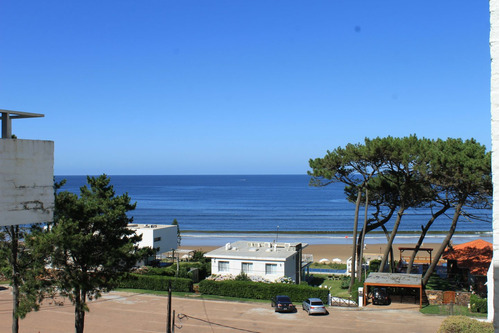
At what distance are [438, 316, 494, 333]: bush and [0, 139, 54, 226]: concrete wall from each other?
13.3 m

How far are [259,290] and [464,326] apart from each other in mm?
19172

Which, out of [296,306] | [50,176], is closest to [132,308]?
[296,306]

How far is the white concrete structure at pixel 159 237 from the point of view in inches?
2050

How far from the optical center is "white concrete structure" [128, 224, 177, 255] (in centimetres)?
5206

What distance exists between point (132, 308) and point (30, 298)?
13253 mm

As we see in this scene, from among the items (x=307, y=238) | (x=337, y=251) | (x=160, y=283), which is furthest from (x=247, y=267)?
(x=307, y=238)

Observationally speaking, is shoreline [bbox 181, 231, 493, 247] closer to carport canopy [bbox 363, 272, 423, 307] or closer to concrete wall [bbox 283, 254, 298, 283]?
concrete wall [bbox 283, 254, 298, 283]

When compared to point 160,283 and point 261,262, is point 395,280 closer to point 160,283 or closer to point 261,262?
point 261,262

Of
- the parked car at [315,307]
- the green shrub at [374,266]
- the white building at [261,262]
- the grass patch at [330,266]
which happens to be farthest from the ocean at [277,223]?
the parked car at [315,307]

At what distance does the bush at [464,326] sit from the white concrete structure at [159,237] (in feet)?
125

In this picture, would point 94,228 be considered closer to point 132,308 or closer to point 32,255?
point 32,255

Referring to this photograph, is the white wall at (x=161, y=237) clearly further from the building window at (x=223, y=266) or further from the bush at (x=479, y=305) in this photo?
the bush at (x=479, y=305)

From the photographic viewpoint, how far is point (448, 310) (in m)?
29.5

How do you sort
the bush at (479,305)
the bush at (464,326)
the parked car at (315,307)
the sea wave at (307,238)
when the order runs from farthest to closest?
1. the sea wave at (307,238)
2. the parked car at (315,307)
3. the bush at (479,305)
4. the bush at (464,326)
